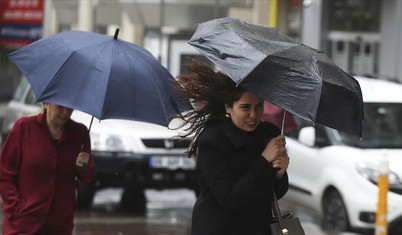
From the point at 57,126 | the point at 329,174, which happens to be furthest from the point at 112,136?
the point at 57,126

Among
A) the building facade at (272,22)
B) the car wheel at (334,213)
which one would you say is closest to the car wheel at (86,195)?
the car wheel at (334,213)

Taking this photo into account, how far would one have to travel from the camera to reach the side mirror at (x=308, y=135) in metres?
10.3

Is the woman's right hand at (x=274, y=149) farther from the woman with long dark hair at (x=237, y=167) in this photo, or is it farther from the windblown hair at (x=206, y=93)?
the windblown hair at (x=206, y=93)

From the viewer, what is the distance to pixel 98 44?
5184 millimetres

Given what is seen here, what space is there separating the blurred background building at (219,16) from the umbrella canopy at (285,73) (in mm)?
11544

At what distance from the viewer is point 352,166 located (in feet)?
31.2

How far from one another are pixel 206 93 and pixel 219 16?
1841cm

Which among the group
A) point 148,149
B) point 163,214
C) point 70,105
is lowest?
point 163,214

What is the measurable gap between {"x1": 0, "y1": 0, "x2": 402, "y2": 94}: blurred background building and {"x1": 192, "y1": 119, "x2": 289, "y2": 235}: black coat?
1180cm

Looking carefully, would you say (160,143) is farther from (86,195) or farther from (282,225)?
(282,225)

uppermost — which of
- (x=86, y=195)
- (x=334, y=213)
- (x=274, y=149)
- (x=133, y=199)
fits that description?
(x=274, y=149)

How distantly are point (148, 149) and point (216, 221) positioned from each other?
23.2ft

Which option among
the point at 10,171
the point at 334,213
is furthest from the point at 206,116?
the point at 334,213

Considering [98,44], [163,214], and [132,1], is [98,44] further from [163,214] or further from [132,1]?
[132,1]
